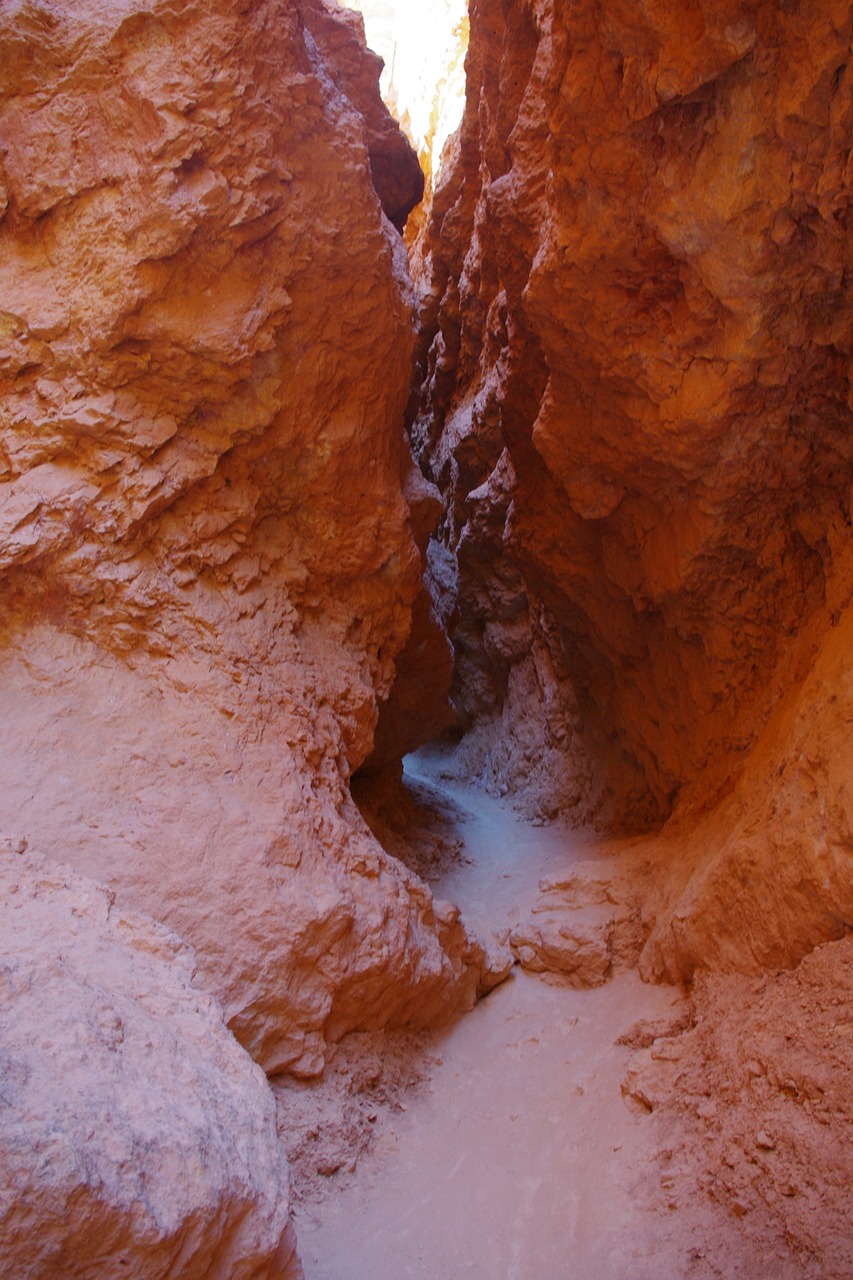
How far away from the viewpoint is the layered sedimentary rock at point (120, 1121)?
1.55m

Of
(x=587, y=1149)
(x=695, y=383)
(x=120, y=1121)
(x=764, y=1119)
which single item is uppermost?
(x=695, y=383)

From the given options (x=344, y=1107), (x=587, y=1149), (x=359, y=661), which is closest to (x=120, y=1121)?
(x=344, y=1107)

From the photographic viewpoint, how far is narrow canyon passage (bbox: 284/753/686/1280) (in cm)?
290

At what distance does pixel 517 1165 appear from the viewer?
347 centimetres

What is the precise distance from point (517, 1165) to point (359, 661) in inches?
121

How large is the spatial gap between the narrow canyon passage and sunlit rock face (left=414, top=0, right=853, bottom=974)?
2.54 feet

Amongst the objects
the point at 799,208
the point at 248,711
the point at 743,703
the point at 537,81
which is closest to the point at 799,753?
the point at 743,703

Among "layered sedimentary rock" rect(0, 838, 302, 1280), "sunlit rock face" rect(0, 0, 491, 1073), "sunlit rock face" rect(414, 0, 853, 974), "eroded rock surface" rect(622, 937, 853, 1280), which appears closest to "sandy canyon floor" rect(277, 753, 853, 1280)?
"eroded rock surface" rect(622, 937, 853, 1280)

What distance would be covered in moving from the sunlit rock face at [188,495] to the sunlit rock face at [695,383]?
1.53 metres

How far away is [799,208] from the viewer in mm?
3391

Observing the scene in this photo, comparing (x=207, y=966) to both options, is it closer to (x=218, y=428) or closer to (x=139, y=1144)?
(x=139, y=1144)

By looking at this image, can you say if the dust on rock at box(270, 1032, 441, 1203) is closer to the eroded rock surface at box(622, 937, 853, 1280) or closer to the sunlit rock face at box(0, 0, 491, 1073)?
the sunlit rock face at box(0, 0, 491, 1073)

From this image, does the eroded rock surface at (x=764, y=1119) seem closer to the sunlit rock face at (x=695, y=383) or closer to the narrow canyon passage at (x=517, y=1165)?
the narrow canyon passage at (x=517, y=1165)

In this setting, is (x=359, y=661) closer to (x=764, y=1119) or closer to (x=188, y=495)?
(x=188, y=495)
